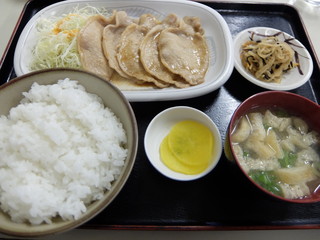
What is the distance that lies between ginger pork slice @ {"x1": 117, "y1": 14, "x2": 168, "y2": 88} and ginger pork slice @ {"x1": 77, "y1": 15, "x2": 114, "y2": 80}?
6.0 inches

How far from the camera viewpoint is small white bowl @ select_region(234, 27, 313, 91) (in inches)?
88.0

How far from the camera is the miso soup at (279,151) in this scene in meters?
1.56

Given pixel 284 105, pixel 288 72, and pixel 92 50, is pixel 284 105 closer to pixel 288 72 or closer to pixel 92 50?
pixel 288 72

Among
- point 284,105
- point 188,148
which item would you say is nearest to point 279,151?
point 284,105

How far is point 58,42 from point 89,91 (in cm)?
96

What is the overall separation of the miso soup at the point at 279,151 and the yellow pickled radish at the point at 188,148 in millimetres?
220

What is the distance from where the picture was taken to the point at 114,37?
246cm

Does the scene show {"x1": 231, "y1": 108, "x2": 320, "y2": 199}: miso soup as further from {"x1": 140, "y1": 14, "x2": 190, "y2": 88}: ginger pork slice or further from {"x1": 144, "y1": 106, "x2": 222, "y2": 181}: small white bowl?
{"x1": 140, "y1": 14, "x2": 190, "y2": 88}: ginger pork slice

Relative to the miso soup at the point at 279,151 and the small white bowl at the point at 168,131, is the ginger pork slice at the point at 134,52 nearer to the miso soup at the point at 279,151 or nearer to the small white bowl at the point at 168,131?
the small white bowl at the point at 168,131

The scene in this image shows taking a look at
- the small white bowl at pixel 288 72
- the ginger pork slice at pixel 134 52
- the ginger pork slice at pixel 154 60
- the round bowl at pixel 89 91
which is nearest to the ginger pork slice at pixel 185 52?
the ginger pork slice at pixel 154 60

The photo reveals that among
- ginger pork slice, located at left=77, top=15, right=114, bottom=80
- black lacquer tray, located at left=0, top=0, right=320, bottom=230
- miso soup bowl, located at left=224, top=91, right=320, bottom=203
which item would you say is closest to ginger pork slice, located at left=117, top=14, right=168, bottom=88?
ginger pork slice, located at left=77, top=15, right=114, bottom=80

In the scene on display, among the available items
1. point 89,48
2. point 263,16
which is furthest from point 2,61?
point 263,16

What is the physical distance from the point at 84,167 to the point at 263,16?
2521 millimetres

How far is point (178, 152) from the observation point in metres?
1.80
